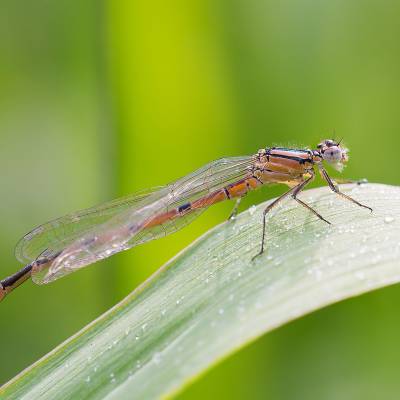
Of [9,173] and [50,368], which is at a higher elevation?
[9,173]

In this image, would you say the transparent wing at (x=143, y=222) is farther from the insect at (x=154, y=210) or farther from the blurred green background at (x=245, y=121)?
the blurred green background at (x=245, y=121)

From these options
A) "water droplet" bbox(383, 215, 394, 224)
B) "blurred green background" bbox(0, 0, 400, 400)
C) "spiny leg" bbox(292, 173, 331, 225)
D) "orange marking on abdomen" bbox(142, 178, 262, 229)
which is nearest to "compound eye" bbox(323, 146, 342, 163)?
"spiny leg" bbox(292, 173, 331, 225)

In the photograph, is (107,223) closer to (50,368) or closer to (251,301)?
(50,368)

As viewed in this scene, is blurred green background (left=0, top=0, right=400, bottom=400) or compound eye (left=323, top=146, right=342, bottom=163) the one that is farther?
compound eye (left=323, top=146, right=342, bottom=163)

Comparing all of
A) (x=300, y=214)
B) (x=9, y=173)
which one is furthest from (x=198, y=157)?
(x=9, y=173)

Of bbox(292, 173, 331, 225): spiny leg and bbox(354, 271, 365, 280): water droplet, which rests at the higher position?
bbox(354, 271, 365, 280): water droplet

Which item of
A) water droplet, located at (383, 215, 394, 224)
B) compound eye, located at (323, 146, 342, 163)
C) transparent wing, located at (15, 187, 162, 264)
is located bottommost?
transparent wing, located at (15, 187, 162, 264)

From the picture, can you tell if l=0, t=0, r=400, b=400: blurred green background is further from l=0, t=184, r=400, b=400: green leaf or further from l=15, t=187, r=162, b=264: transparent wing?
l=0, t=184, r=400, b=400: green leaf

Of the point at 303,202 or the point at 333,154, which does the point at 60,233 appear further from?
the point at 333,154
